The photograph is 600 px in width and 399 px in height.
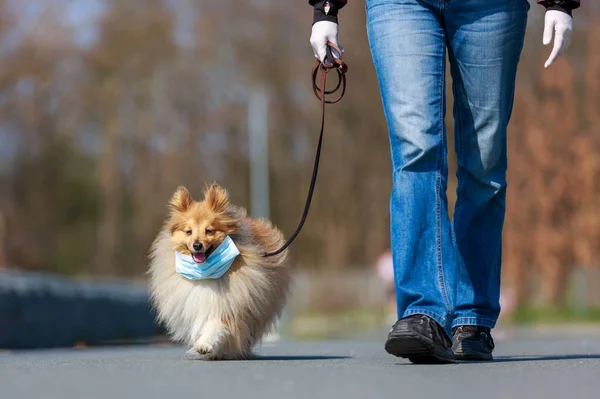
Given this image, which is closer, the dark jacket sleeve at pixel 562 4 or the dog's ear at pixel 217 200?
the dark jacket sleeve at pixel 562 4

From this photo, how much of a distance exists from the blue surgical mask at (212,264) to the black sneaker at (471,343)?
1438 mm

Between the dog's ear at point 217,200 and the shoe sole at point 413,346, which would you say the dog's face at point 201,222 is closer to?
the dog's ear at point 217,200

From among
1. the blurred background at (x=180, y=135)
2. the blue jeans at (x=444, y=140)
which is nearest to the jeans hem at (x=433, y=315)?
the blue jeans at (x=444, y=140)

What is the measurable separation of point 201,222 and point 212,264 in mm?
295

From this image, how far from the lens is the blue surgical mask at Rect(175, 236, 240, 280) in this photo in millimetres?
6179

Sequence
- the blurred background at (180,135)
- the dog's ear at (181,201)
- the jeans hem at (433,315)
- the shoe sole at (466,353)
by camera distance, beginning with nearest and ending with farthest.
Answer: the jeans hem at (433,315) < the shoe sole at (466,353) < the dog's ear at (181,201) < the blurred background at (180,135)

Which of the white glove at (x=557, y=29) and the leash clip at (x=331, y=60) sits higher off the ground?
the white glove at (x=557, y=29)

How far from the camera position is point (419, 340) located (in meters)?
4.52

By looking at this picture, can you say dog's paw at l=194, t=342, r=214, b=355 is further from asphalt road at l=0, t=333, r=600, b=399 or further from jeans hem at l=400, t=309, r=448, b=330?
jeans hem at l=400, t=309, r=448, b=330

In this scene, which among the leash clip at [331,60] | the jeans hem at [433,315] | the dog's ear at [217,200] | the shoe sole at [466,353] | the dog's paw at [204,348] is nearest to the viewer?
the jeans hem at [433,315]

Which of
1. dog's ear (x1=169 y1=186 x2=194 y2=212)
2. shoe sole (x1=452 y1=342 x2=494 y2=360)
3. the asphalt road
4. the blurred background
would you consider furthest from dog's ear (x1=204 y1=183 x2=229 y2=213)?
the blurred background

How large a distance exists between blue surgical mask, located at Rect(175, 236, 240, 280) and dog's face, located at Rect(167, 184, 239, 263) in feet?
0.12

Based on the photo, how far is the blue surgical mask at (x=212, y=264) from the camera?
20.3 ft

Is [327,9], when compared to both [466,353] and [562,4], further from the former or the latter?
[466,353]
